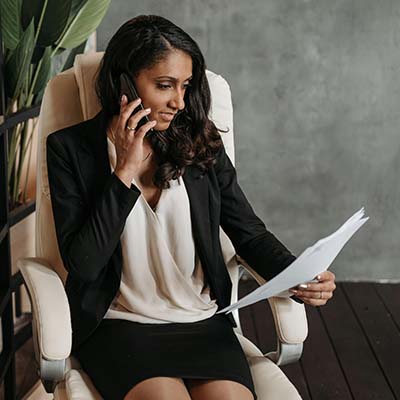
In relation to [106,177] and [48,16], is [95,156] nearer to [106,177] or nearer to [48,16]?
[106,177]

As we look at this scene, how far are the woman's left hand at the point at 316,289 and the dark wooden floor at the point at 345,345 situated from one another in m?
0.98

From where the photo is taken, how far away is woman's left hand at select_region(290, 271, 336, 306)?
1928mm

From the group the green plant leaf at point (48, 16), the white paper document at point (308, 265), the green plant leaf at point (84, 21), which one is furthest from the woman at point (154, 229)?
the green plant leaf at point (84, 21)

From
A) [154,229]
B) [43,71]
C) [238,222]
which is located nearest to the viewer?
[154,229]

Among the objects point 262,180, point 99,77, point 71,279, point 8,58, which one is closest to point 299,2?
point 262,180

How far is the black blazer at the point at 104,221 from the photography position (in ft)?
6.31

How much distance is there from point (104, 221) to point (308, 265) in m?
0.43

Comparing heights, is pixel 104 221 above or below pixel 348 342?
above

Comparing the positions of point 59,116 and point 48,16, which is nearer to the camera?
point 59,116

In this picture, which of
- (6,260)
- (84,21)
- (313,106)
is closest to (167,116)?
(6,260)

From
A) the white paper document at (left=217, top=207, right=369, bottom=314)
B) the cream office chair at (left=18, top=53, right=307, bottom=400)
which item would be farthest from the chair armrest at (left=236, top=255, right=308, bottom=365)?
the white paper document at (left=217, top=207, right=369, bottom=314)

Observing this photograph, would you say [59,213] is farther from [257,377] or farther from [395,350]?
[395,350]

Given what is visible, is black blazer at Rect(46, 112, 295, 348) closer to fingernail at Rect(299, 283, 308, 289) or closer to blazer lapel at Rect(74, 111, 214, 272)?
blazer lapel at Rect(74, 111, 214, 272)

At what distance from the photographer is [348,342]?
323 cm
